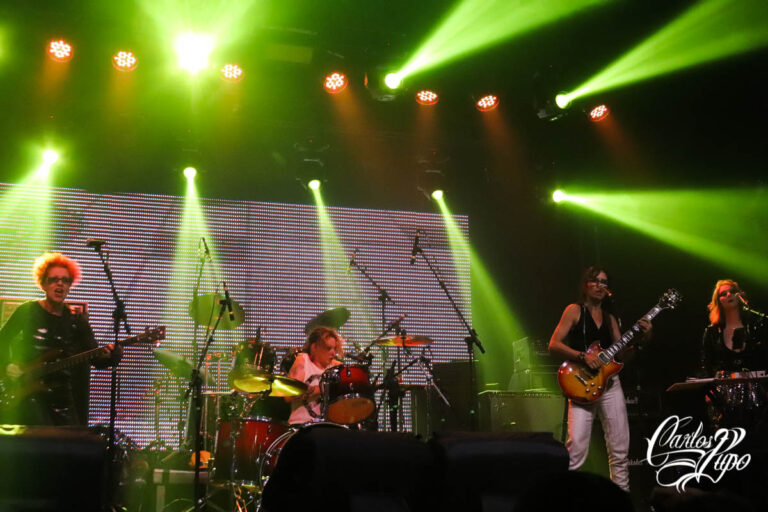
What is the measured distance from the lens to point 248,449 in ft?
21.2

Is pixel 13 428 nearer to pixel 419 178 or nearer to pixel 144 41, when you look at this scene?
pixel 144 41

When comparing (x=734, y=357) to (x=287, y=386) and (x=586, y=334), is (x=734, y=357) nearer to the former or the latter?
(x=586, y=334)

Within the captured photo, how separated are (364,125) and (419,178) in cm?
101

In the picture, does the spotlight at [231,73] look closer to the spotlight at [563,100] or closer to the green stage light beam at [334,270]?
the green stage light beam at [334,270]

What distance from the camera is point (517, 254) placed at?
9648 millimetres

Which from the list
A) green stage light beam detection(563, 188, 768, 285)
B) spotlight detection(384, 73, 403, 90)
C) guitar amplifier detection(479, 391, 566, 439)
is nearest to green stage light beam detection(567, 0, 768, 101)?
green stage light beam detection(563, 188, 768, 285)

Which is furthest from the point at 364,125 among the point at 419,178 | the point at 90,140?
the point at 90,140

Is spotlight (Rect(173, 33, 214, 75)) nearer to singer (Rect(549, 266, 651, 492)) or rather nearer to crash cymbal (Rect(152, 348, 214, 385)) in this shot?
crash cymbal (Rect(152, 348, 214, 385))

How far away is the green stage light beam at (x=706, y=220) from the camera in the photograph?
792cm

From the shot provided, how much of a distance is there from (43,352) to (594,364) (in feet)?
13.4

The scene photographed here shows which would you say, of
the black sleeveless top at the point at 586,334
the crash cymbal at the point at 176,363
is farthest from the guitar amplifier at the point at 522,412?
the crash cymbal at the point at 176,363

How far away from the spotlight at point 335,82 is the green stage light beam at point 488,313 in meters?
2.19

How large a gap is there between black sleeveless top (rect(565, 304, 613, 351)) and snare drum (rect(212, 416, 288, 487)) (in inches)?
103

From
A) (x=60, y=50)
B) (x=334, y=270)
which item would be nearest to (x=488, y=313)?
(x=334, y=270)
